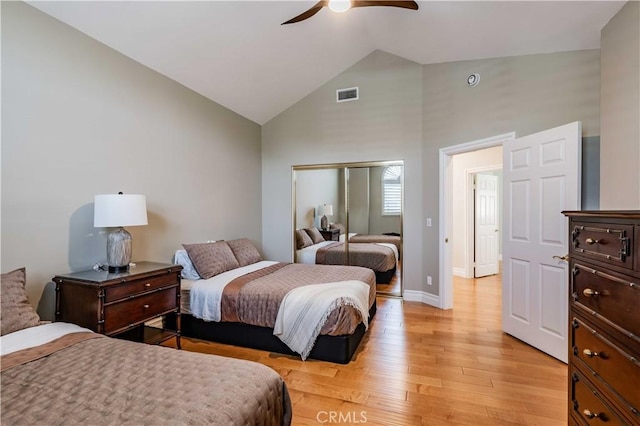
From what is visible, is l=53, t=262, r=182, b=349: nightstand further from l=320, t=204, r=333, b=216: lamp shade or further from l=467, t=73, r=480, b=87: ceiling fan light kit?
l=467, t=73, r=480, b=87: ceiling fan light kit

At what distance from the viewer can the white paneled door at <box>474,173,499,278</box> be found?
5859 millimetres

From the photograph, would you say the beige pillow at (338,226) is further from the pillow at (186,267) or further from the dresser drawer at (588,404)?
the dresser drawer at (588,404)

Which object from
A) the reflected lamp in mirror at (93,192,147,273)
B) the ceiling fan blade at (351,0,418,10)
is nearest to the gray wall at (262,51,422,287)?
the ceiling fan blade at (351,0,418,10)

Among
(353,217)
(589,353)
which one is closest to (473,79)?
(353,217)

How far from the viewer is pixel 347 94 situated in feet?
16.0

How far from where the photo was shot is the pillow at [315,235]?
521cm

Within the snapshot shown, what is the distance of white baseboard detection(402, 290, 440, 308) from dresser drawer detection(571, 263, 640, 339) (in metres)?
2.85

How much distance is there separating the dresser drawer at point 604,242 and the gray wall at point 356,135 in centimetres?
304

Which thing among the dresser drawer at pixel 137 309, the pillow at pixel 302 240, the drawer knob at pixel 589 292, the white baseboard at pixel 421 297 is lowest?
the white baseboard at pixel 421 297

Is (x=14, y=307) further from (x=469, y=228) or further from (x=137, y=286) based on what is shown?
(x=469, y=228)

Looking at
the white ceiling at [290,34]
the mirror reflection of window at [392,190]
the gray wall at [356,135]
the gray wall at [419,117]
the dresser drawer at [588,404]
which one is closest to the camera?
the dresser drawer at [588,404]

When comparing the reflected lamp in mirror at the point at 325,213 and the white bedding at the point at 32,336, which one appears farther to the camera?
the reflected lamp in mirror at the point at 325,213

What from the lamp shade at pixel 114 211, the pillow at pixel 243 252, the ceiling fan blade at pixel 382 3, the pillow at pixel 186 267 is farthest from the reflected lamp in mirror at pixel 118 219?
the ceiling fan blade at pixel 382 3

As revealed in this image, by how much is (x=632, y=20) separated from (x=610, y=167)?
995 millimetres
